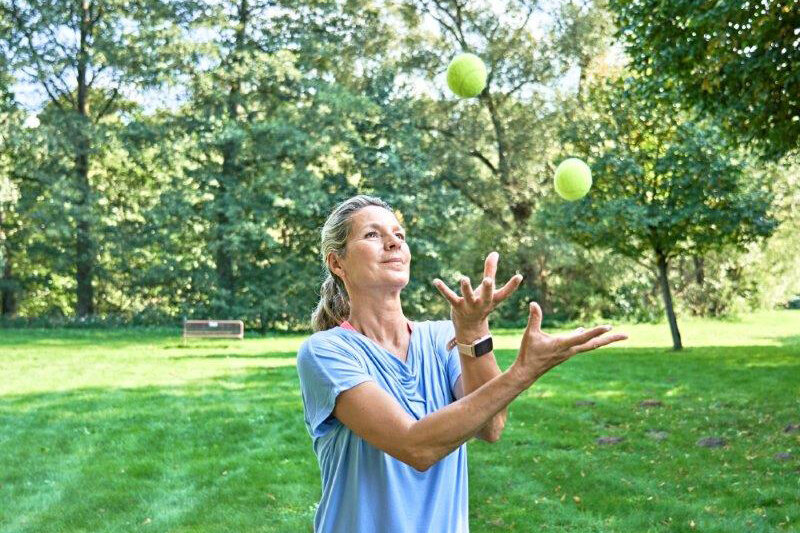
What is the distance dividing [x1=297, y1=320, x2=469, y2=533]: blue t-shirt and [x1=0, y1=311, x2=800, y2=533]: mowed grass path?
14.2 ft

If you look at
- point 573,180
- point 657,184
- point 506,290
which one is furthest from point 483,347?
point 657,184

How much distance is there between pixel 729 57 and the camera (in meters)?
9.97

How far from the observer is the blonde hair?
9.18ft

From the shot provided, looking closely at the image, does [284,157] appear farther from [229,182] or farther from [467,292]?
[467,292]

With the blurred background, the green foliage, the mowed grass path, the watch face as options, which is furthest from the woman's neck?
the blurred background

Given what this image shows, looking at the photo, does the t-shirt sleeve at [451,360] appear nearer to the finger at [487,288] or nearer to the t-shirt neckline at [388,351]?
the t-shirt neckline at [388,351]

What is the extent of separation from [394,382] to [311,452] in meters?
6.95

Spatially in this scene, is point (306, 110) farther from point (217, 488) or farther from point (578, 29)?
point (217, 488)

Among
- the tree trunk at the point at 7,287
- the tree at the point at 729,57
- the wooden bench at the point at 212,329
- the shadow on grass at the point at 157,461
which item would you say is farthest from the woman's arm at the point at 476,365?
the tree trunk at the point at 7,287

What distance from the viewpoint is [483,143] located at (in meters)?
32.0

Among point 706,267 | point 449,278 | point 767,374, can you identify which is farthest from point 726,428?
point 706,267

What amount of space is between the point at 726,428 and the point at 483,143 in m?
23.0

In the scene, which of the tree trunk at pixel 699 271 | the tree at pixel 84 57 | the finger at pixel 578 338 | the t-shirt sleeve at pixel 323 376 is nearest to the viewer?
the finger at pixel 578 338

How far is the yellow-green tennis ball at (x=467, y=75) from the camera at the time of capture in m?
4.36
